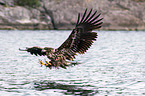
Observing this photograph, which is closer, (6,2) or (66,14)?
(6,2)

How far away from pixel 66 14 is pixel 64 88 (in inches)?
1989

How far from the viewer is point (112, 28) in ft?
202

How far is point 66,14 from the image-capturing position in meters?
60.9

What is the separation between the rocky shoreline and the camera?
187ft

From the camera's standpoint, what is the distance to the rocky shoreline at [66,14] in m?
56.9

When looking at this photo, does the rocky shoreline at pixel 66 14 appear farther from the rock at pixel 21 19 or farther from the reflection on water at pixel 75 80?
the reflection on water at pixel 75 80

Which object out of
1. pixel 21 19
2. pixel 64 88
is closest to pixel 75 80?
pixel 64 88

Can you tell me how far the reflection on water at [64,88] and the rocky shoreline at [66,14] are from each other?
45.7m

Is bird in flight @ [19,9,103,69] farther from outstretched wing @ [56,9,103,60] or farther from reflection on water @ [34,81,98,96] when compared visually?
reflection on water @ [34,81,98,96]

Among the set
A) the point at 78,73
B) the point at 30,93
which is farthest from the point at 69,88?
the point at 78,73

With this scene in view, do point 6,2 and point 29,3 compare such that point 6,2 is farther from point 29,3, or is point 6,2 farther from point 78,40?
point 78,40

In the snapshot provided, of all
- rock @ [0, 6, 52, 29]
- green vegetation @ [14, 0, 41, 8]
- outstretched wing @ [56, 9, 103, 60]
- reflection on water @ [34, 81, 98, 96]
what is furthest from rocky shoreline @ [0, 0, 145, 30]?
outstretched wing @ [56, 9, 103, 60]

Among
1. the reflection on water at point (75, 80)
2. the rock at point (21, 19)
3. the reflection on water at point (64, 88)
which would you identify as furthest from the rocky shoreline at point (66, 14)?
the reflection on water at point (64, 88)

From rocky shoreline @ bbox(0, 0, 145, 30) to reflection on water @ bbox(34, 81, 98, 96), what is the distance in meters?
45.7
